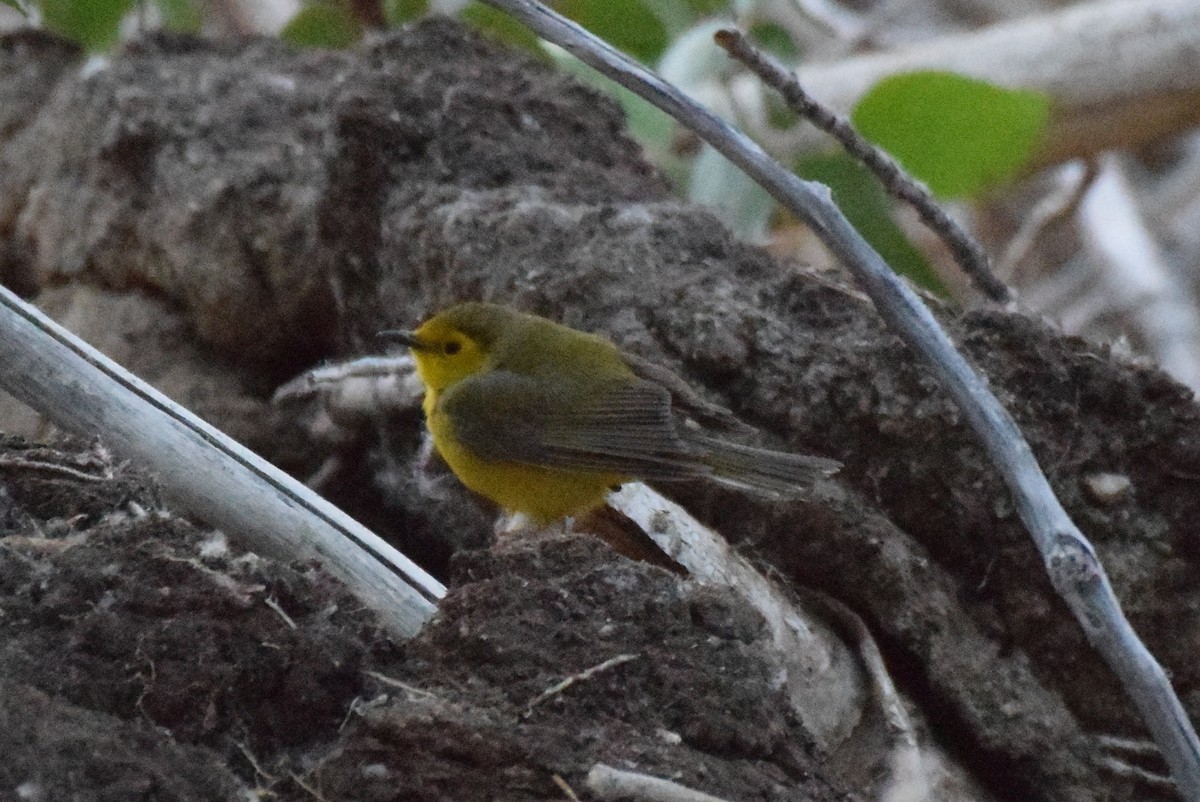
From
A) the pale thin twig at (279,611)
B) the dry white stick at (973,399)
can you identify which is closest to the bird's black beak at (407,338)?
the dry white stick at (973,399)

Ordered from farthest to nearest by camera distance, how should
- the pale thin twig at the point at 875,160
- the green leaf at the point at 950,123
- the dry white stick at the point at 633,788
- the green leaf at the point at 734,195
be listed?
1. the green leaf at the point at 734,195
2. the green leaf at the point at 950,123
3. the pale thin twig at the point at 875,160
4. the dry white stick at the point at 633,788

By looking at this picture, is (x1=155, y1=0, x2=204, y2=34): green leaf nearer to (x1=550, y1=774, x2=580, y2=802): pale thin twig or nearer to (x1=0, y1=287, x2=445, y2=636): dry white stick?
(x1=0, y1=287, x2=445, y2=636): dry white stick

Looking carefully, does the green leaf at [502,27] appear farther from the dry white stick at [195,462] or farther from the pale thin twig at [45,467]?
the pale thin twig at [45,467]

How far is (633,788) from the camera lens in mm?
1839

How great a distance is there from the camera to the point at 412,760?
187 cm

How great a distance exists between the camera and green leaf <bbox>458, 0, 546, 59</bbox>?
4.54 meters

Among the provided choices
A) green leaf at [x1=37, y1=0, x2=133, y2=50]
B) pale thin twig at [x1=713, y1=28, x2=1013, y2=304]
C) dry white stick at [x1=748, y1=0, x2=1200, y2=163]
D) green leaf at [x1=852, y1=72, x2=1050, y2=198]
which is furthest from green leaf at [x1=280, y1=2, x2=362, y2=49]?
pale thin twig at [x1=713, y1=28, x2=1013, y2=304]

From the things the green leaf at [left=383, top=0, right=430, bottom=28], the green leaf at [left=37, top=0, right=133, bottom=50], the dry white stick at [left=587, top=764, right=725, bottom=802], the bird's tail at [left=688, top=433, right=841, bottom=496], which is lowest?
the dry white stick at [left=587, top=764, right=725, bottom=802]

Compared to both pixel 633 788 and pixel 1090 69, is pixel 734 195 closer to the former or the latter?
pixel 1090 69

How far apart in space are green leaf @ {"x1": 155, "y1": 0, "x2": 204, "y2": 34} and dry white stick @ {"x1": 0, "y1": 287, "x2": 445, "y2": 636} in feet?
10.9

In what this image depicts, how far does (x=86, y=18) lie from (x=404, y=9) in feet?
3.30

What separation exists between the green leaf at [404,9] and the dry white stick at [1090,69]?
1062 mm

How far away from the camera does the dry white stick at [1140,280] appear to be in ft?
20.9

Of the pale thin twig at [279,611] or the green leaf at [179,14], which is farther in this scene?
the green leaf at [179,14]
